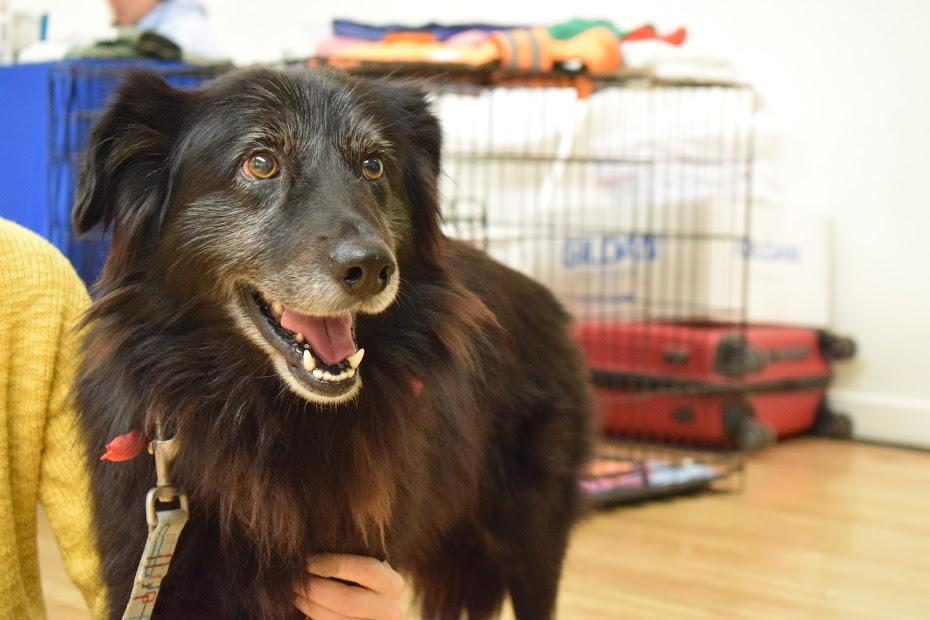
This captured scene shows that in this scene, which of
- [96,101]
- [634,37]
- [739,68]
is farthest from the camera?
[739,68]

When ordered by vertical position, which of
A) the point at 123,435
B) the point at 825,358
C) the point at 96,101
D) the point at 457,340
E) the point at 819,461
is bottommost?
the point at 819,461

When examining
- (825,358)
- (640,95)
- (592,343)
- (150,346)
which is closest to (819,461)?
(825,358)

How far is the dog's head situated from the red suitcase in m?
2.42

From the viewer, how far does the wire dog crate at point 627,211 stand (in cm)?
423

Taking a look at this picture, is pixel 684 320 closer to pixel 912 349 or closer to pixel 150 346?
pixel 912 349

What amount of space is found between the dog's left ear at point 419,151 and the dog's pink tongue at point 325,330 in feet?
0.80

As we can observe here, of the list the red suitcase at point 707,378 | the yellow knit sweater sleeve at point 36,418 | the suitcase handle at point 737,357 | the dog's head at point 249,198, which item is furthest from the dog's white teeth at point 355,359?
the suitcase handle at point 737,357

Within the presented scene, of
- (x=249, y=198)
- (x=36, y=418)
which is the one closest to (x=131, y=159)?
(x=249, y=198)

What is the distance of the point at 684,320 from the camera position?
455 cm

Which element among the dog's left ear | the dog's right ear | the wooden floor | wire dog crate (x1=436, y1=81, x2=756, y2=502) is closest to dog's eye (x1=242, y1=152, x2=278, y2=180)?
the dog's right ear

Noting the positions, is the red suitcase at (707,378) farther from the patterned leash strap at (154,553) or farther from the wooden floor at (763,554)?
the patterned leash strap at (154,553)

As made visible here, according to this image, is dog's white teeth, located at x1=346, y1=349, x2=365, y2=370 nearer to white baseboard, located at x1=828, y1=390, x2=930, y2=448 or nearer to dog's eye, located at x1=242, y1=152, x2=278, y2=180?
dog's eye, located at x1=242, y1=152, x2=278, y2=180

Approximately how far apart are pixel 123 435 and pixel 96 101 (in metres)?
1.70

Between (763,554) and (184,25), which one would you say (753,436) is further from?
(184,25)
